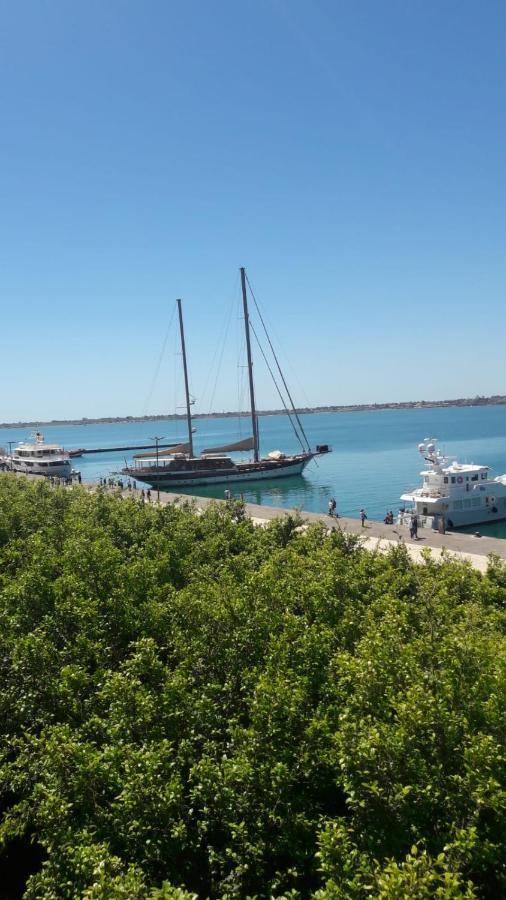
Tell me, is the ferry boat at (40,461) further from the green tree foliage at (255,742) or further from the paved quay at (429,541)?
the green tree foliage at (255,742)

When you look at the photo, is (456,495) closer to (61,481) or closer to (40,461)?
(61,481)

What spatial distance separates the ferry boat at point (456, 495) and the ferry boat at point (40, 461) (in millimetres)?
53950

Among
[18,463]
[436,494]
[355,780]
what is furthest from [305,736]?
[18,463]

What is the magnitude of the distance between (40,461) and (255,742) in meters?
85.1

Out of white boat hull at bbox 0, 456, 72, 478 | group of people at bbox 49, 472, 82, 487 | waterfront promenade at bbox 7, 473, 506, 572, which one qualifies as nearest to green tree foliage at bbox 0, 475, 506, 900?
waterfront promenade at bbox 7, 473, 506, 572

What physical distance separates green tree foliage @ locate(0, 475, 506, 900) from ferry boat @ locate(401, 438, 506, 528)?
2962cm

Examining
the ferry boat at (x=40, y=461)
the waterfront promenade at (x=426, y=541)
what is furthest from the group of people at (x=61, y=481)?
the waterfront promenade at (x=426, y=541)

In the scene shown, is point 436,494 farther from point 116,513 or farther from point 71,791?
point 71,791

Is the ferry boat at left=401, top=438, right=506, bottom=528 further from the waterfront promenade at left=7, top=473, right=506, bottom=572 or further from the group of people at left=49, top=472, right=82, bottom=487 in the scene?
the group of people at left=49, top=472, right=82, bottom=487

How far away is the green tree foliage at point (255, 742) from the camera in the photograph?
9375 mm

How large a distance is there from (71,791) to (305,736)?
4431 mm

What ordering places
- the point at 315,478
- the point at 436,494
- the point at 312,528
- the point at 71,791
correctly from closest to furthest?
the point at 71,791 → the point at 312,528 → the point at 436,494 → the point at 315,478

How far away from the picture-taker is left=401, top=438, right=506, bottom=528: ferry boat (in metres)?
48.8

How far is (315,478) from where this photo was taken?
88.4m
